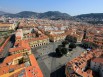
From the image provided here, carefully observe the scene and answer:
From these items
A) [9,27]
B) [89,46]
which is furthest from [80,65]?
[9,27]

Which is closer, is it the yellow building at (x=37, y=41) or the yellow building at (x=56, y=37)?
the yellow building at (x=37, y=41)

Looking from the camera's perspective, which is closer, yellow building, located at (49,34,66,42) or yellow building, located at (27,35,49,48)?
yellow building, located at (27,35,49,48)

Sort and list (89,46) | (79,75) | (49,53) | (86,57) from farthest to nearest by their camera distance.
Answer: (89,46), (49,53), (86,57), (79,75)

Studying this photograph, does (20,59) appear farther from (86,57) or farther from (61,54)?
(86,57)

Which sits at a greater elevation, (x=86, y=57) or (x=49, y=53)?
(x=86, y=57)

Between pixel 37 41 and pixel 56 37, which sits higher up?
pixel 56 37

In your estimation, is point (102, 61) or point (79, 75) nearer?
point (79, 75)

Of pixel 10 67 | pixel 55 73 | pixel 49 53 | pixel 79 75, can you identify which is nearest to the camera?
pixel 79 75

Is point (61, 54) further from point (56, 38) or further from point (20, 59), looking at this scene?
point (56, 38)

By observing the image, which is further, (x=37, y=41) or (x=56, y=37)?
(x=56, y=37)
